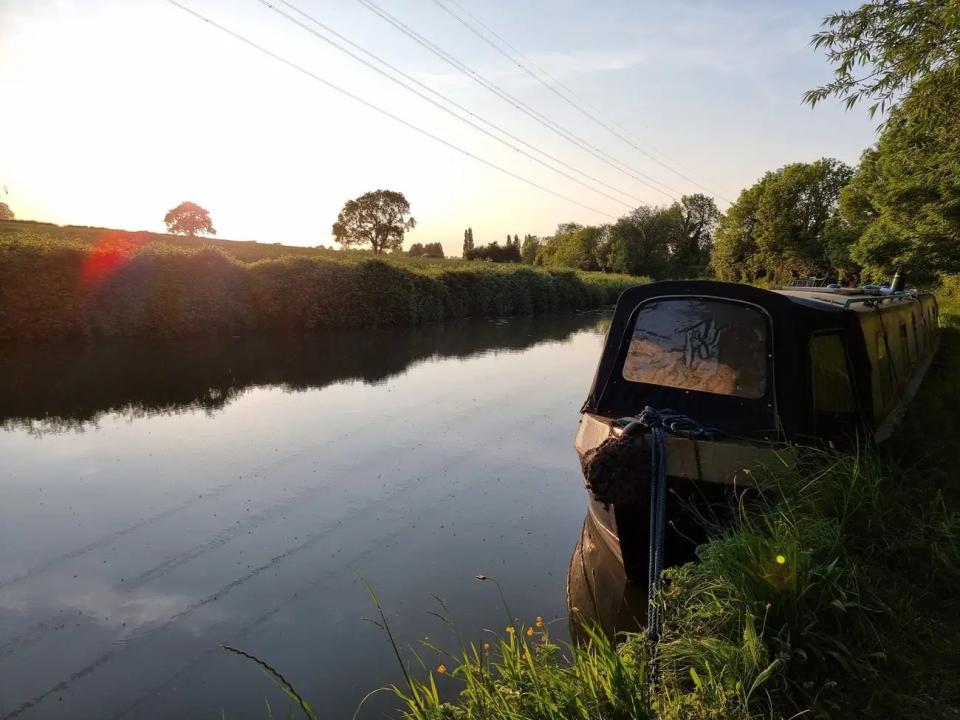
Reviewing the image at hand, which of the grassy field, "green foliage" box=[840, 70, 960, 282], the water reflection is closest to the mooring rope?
"green foliage" box=[840, 70, 960, 282]

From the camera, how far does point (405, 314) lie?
79.8 feet

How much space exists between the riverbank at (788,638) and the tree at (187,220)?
7916 cm

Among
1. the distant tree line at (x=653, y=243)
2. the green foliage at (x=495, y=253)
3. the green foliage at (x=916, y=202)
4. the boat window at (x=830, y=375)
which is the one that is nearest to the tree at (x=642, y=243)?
the distant tree line at (x=653, y=243)

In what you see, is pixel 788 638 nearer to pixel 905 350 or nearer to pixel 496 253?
pixel 905 350

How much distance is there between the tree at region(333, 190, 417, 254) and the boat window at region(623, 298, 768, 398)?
7005 centimetres

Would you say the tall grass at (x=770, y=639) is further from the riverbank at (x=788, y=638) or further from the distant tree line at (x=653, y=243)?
the distant tree line at (x=653, y=243)

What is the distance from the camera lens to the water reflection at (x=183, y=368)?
383 inches

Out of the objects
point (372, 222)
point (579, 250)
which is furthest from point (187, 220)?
point (579, 250)

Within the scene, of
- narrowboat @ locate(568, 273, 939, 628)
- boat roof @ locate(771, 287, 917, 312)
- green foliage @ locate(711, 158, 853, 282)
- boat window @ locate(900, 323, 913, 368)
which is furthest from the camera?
green foliage @ locate(711, 158, 853, 282)

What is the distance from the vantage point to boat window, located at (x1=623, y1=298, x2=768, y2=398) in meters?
4.47

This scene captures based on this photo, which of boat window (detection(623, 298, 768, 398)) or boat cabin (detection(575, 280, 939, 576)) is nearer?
boat cabin (detection(575, 280, 939, 576))

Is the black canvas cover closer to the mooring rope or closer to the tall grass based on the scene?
the mooring rope

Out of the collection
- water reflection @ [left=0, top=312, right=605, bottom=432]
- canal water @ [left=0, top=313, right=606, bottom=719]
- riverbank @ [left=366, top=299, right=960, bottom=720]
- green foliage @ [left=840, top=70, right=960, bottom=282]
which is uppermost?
green foliage @ [left=840, top=70, right=960, bottom=282]

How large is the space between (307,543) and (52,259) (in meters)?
13.9
